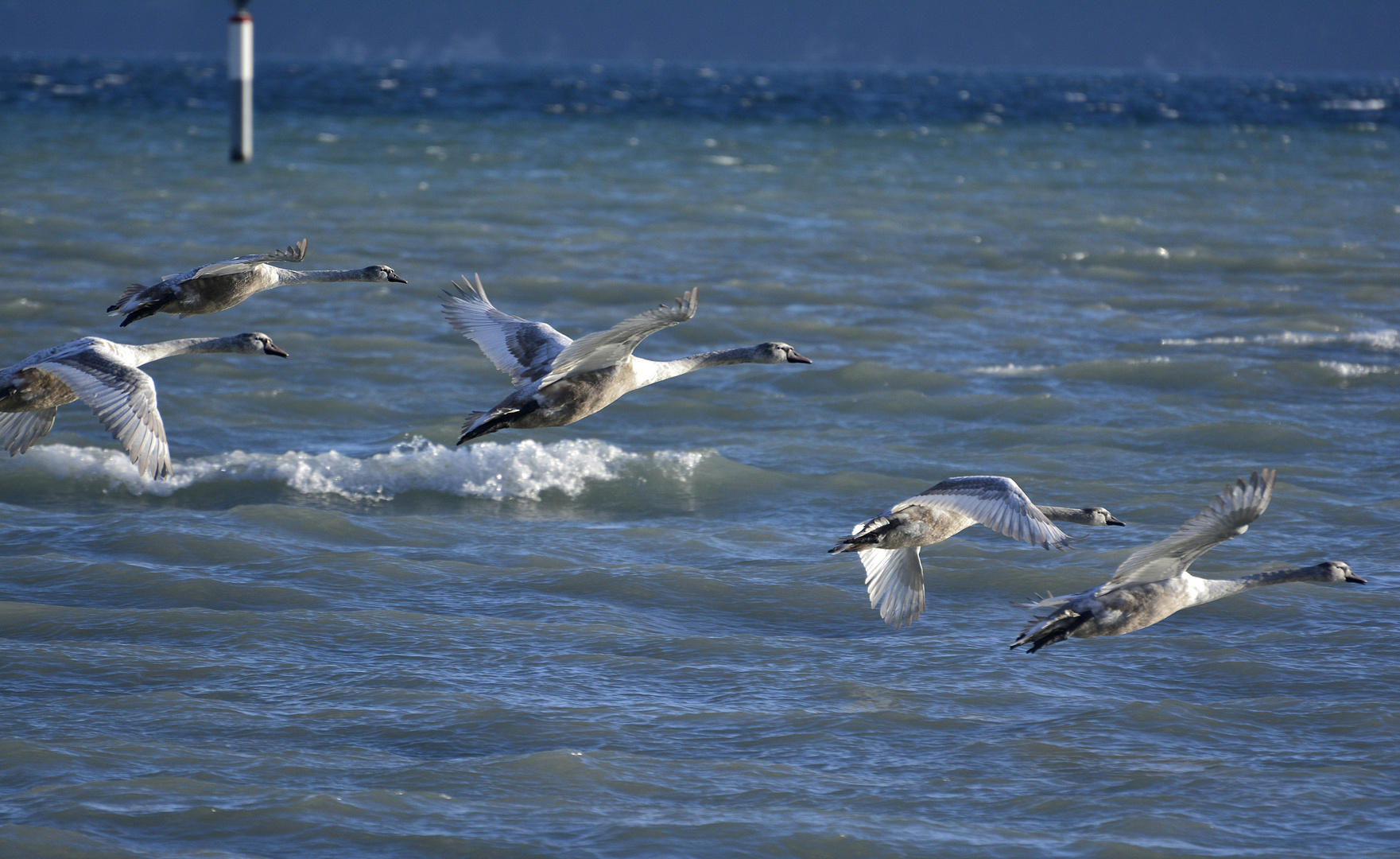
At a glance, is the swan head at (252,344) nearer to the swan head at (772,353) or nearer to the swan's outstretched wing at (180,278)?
the swan's outstretched wing at (180,278)

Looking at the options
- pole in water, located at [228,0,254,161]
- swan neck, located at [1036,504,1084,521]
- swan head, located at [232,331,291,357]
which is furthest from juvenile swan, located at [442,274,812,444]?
pole in water, located at [228,0,254,161]

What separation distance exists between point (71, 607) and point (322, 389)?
7073mm

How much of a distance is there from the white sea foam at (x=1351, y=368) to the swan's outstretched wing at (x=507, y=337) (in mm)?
13057

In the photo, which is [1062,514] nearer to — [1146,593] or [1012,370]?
[1146,593]

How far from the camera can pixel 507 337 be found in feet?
33.9

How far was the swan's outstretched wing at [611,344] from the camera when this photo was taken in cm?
794

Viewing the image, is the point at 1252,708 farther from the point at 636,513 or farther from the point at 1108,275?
the point at 1108,275

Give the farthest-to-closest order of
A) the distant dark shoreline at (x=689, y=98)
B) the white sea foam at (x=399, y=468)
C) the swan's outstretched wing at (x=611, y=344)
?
the distant dark shoreline at (x=689, y=98)
the white sea foam at (x=399, y=468)
the swan's outstretched wing at (x=611, y=344)

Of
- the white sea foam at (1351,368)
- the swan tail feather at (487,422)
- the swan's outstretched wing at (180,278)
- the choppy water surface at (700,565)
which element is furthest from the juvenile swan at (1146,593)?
the white sea foam at (1351,368)

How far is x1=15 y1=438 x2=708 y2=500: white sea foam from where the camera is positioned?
1582cm

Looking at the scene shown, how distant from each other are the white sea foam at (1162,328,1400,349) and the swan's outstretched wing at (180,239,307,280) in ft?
51.1

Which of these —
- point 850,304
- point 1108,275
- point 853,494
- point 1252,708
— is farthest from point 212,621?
point 1108,275

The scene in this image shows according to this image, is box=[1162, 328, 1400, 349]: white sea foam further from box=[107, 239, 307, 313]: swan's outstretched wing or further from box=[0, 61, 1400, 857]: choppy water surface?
box=[107, 239, 307, 313]: swan's outstretched wing

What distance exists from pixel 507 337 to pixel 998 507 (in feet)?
11.7
